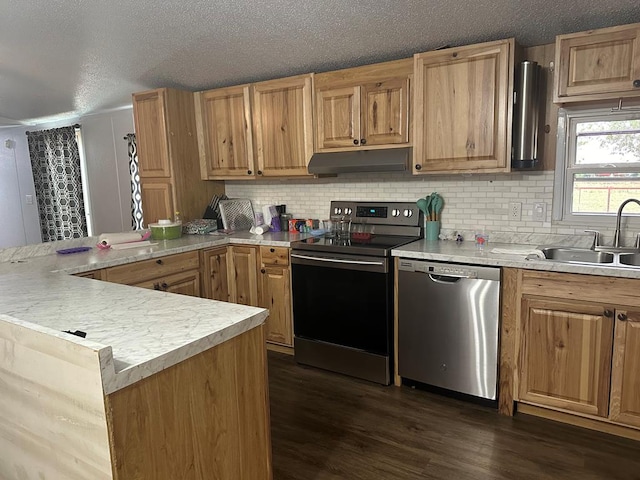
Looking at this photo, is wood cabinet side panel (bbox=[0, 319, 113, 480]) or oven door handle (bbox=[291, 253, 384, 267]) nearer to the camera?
wood cabinet side panel (bbox=[0, 319, 113, 480])

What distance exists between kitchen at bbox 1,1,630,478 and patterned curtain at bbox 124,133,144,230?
2.37m

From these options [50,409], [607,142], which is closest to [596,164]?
[607,142]

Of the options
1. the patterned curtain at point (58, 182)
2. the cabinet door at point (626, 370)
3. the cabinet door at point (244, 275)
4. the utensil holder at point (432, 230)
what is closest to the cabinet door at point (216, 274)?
the cabinet door at point (244, 275)

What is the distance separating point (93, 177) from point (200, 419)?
17.3 feet

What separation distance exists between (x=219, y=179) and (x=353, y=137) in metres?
1.44

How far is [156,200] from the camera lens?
3928 millimetres

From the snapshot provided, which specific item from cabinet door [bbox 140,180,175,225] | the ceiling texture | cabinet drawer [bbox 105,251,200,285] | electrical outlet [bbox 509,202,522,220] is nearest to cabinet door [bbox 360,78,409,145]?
the ceiling texture

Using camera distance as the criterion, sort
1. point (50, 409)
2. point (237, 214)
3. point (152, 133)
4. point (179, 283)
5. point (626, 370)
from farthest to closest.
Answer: point (237, 214) → point (152, 133) → point (179, 283) → point (626, 370) → point (50, 409)

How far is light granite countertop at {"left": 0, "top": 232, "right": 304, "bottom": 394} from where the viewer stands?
1176mm

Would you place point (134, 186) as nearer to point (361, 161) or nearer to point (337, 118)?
point (337, 118)

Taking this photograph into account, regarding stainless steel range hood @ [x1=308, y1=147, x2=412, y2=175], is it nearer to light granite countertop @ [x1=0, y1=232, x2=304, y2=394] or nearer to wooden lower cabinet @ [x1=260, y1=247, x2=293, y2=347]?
wooden lower cabinet @ [x1=260, y1=247, x2=293, y2=347]

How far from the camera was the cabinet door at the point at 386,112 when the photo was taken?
2.96 m

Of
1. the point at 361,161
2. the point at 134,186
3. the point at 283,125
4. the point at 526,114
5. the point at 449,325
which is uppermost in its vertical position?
the point at 283,125

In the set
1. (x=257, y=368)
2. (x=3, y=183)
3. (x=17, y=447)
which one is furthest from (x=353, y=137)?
(x=3, y=183)
